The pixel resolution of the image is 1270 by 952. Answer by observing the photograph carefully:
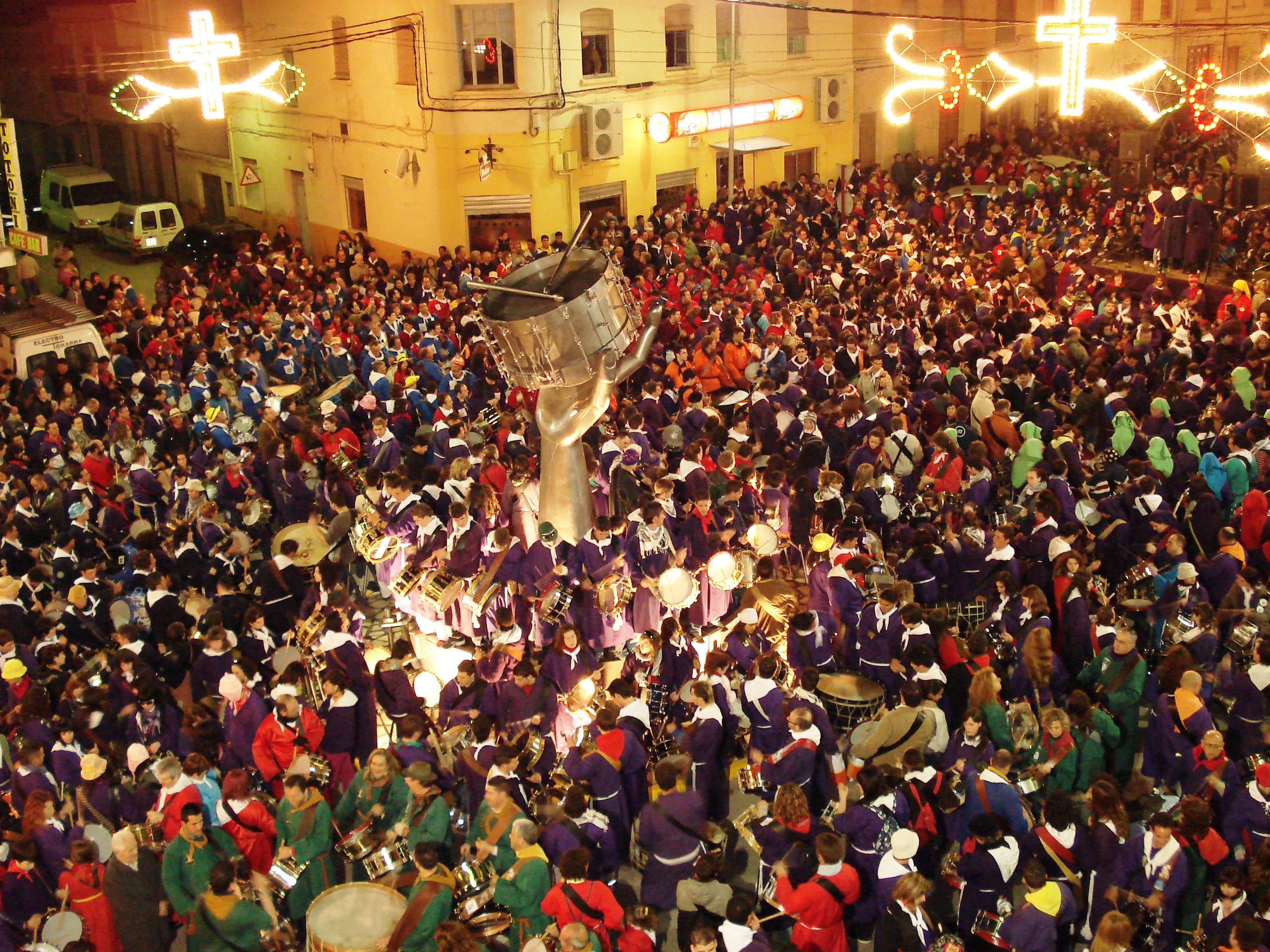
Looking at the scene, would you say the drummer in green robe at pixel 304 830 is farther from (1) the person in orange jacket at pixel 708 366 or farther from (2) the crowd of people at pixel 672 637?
(1) the person in orange jacket at pixel 708 366

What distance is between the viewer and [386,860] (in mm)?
7305

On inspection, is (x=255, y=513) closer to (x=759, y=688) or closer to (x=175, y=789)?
(x=175, y=789)

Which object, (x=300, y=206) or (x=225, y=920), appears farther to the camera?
(x=300, y=206)

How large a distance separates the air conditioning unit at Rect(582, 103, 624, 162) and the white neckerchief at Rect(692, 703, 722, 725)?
18.6 meters

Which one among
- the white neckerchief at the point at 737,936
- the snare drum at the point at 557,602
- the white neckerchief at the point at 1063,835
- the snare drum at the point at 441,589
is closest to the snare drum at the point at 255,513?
the snare drum at the point at 441,589

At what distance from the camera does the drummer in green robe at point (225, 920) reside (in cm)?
682

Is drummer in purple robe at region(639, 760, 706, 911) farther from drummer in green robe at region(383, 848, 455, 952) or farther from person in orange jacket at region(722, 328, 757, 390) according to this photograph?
person in orange jacket at region(722, 328, 757, 390)

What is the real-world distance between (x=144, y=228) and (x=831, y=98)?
16.4 meters

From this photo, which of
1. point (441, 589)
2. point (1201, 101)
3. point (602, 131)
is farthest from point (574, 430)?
point (602, 131)

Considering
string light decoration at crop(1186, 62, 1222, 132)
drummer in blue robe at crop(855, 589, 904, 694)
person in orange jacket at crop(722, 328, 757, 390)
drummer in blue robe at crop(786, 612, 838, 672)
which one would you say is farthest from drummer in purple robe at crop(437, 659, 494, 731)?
string light decoration at crop(1186, 62, 1222, 132)

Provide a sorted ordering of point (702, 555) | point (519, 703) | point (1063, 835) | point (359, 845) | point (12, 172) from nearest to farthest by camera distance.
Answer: point (1063, 835) → point (359, 845) → point (519, 703) → point (702, 555) → point (12, 172)

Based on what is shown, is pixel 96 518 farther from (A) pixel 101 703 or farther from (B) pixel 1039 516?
(B) pixel 1039 516

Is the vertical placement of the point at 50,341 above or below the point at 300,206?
below

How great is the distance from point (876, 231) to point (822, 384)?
28.5 feet
